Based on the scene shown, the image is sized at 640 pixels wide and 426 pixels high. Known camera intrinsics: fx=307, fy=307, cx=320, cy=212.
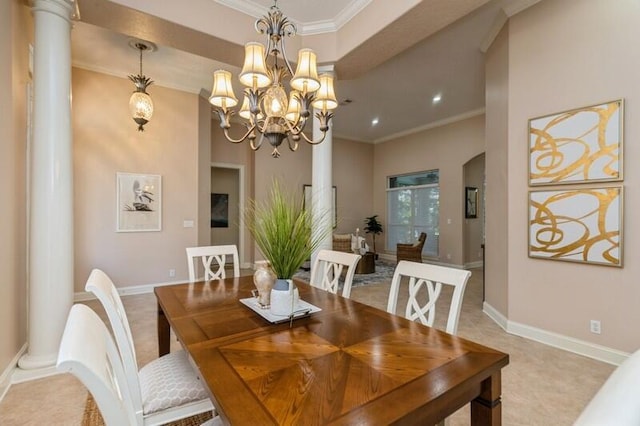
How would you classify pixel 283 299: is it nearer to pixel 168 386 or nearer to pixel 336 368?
pixel 336 368

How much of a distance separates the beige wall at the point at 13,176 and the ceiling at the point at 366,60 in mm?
549

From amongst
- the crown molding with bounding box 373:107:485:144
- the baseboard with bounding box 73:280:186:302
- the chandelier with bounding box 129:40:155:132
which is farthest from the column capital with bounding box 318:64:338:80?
the crown molding with bounding box 373:107:485:144

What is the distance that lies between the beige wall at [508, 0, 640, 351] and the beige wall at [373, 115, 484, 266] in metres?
3.52

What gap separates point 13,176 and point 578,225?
4702 mm

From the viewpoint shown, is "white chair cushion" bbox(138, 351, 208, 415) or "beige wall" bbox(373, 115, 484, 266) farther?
"beige wall" bbox(373, 115, 484, 266)

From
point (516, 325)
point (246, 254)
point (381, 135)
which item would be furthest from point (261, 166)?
point (516, 325)

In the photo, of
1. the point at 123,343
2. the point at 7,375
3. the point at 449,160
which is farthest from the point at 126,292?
the point at 449,160

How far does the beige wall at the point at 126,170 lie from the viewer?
4242mm

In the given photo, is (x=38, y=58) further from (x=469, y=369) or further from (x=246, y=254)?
(x=246, y=254)

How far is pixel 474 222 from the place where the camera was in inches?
287

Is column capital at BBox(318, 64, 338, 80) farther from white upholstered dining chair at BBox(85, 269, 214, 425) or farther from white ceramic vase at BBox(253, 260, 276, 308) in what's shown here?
white upholstered dining chair at BBox(85, 269, 214, 425)

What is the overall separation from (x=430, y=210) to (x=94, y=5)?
Answer: 7.11 meters

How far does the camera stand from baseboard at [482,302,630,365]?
257cm

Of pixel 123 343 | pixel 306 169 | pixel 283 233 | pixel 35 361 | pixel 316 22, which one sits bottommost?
pixel 35 361
